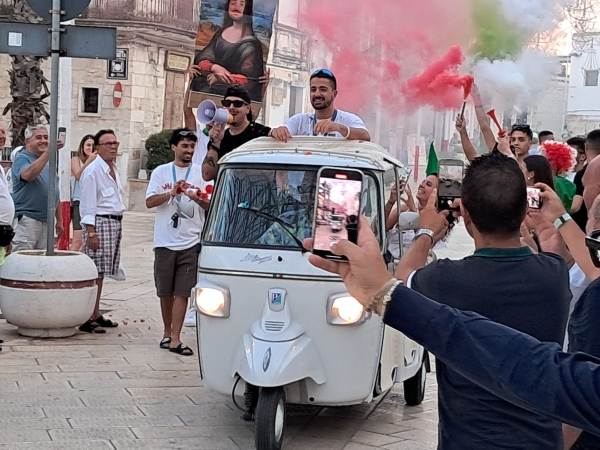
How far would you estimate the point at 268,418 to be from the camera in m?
5.44

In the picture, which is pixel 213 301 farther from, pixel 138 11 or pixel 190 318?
pixel 138 11

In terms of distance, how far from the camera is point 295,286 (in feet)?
18.8

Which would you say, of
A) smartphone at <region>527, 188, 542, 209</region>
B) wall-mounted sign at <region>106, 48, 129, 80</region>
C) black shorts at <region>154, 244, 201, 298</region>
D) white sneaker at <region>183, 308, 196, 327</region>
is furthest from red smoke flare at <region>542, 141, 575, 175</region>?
wall-mounted sign at <region>106, 48, 129, 80</region>

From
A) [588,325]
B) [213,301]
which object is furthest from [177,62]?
[588,325]

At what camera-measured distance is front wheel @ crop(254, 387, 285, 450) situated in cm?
544

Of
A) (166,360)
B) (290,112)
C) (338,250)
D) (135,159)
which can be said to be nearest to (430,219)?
(338,250)

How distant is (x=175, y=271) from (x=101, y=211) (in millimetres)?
1155

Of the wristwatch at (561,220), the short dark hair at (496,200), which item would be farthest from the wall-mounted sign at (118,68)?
the short dark hair at (496,200)

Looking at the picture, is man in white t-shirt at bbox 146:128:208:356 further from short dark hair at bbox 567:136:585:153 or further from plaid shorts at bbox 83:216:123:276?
short dark hair at bbox 567:136:585:153

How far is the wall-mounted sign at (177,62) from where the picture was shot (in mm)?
27688

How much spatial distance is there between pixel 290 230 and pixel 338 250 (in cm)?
401

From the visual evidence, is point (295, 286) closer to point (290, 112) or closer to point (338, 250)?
point (338, 250)

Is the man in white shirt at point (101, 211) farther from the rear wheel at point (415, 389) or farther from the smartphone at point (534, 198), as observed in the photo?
the smartphone at point (534, 198)

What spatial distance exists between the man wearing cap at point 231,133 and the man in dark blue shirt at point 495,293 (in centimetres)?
486
